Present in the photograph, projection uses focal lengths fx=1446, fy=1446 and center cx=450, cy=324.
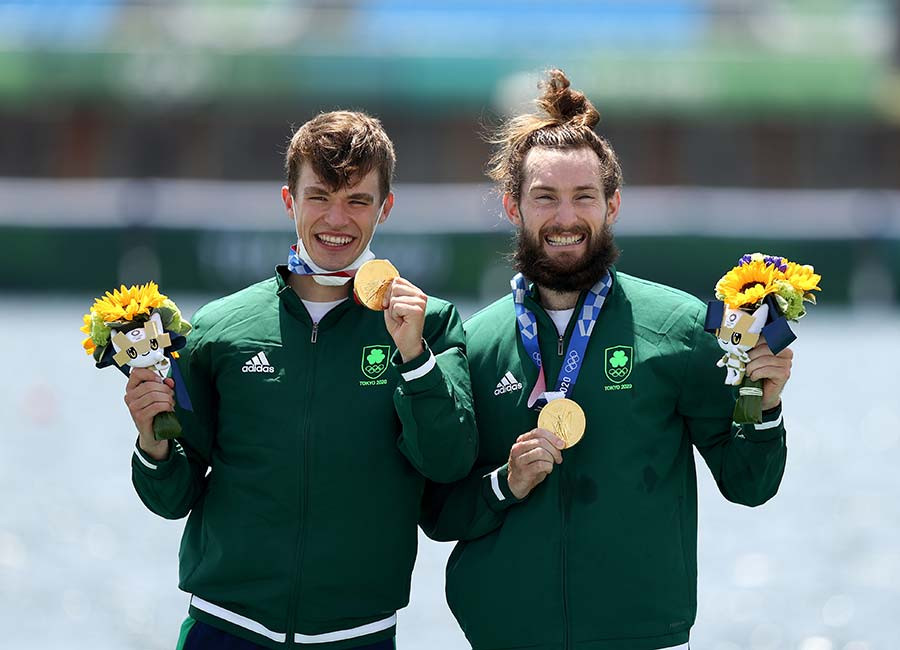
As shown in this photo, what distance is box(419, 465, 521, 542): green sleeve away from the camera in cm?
373

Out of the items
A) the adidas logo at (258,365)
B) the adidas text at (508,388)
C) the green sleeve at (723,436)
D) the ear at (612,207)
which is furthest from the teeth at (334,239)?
the green sleeve at (723,436)

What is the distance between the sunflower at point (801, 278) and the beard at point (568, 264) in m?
0.47

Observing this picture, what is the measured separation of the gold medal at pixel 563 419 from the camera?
11.8ft

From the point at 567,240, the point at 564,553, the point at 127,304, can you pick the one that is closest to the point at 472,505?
the point at 564,553

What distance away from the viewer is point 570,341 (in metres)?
3.80

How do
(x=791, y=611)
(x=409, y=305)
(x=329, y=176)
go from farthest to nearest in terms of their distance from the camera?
(x=791, y=611)
(x=329, y=176)
(x=409, y=305)

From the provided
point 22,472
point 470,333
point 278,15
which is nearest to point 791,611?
point 470,333

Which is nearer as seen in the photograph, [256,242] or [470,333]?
[470,333]

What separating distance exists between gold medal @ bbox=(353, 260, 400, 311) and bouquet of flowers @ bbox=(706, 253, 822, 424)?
32.2 inches

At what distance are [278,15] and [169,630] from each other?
2639 centimetres

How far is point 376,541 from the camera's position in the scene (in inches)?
150

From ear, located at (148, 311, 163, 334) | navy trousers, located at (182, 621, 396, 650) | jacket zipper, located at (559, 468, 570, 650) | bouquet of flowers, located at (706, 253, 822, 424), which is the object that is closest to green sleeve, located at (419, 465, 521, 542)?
jacket zipper, located at (559, 468, 570, 650)

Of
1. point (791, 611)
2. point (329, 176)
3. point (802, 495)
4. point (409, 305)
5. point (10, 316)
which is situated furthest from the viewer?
point (10, 316)

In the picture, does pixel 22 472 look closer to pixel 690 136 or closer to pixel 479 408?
pixel 479 408
